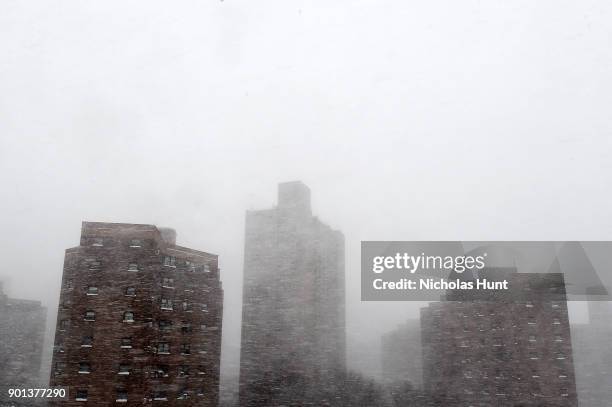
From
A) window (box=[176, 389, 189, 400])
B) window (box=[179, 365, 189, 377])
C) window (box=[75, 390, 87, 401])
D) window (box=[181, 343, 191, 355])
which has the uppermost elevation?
window (box=[181, 343, 191, 355])

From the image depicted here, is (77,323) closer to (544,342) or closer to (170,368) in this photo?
(170,368)

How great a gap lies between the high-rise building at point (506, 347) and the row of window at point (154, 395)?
37.0 m

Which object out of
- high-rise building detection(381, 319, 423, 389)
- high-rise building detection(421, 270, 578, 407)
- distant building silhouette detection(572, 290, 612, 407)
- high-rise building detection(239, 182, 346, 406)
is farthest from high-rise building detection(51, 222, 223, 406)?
distant building silhouette detection(572, 290, 612, 407)

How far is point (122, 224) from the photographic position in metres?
53.2

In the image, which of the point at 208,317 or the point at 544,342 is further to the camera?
the point at 544,342

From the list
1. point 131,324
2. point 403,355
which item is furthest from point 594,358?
point 131,324

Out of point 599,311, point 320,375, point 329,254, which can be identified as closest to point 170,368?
point 320,375

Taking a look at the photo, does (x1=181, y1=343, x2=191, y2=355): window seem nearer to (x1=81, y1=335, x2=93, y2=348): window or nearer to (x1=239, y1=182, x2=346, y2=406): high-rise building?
(x1=81, y1=335, x2=93, y2=348): window

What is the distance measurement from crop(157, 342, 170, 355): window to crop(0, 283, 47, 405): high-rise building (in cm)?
3928

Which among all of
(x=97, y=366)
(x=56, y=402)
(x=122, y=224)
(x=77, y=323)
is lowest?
(x=56, y=402)

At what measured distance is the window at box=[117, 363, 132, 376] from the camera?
49.9 metres

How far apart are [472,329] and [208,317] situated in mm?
38115

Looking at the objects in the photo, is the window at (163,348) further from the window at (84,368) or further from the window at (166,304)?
the window at (84,368)

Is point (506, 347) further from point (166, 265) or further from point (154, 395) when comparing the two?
point (166, 265)
